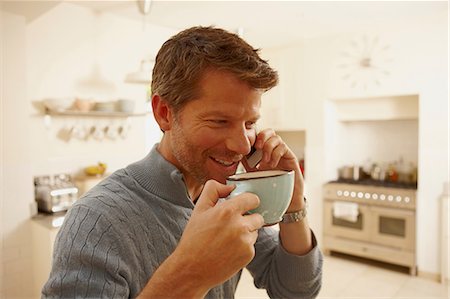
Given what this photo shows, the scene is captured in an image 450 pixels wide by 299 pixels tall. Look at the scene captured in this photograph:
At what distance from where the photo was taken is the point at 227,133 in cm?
81

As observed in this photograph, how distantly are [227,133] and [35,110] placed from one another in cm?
288

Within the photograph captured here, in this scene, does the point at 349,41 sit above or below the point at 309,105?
above

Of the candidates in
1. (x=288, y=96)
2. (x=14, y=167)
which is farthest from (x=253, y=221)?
(x=288, y=96)

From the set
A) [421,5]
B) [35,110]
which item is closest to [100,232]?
[35,110]

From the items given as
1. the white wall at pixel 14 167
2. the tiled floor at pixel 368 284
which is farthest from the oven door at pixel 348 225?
the white wall at pixel 14 167

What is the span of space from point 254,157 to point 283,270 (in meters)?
0.34

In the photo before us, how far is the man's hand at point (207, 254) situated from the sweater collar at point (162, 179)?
0.88ft

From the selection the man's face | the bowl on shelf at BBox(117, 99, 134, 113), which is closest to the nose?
the man's face

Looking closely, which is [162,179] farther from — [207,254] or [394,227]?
[394,227]

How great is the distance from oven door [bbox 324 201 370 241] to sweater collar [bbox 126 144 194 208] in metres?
3.59

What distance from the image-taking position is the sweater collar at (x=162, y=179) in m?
0.85

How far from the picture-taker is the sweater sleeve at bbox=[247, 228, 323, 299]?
999 mm

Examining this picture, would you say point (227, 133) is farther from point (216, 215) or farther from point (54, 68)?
point (54, 68)

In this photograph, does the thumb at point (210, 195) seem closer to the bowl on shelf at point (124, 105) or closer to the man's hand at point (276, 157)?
the man's hand at point (276, 157)
